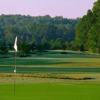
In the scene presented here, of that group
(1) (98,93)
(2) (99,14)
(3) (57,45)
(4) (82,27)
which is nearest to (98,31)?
(2) (99,14)

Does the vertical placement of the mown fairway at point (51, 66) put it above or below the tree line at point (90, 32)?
below

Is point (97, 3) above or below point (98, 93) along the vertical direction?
above

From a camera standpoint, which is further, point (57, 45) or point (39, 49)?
point (57, 45)

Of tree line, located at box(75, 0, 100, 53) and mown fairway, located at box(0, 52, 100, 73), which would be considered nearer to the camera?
mown fairway, located at box(0, 52, 100, 73)

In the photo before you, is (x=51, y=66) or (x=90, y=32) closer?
(x=51, y=66)

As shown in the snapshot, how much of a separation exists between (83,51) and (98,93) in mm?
109580

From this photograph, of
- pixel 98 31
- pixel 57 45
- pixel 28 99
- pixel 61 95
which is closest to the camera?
pixel 28 99

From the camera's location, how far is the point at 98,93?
22.5 meters

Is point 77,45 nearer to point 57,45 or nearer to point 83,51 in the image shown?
point 83,51

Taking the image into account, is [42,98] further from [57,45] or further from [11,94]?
[57,45]

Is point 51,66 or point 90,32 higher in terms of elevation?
point 90,32

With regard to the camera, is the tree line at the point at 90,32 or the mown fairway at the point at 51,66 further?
the tree line at the point at 90,32

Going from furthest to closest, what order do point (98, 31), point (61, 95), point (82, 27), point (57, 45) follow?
point (57, 45), point (82, 27), point (98, 31), point (61, 95)

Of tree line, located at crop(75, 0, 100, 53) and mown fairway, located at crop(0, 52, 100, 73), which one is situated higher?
tree line, located at crop(75, 0, 100, 53)
